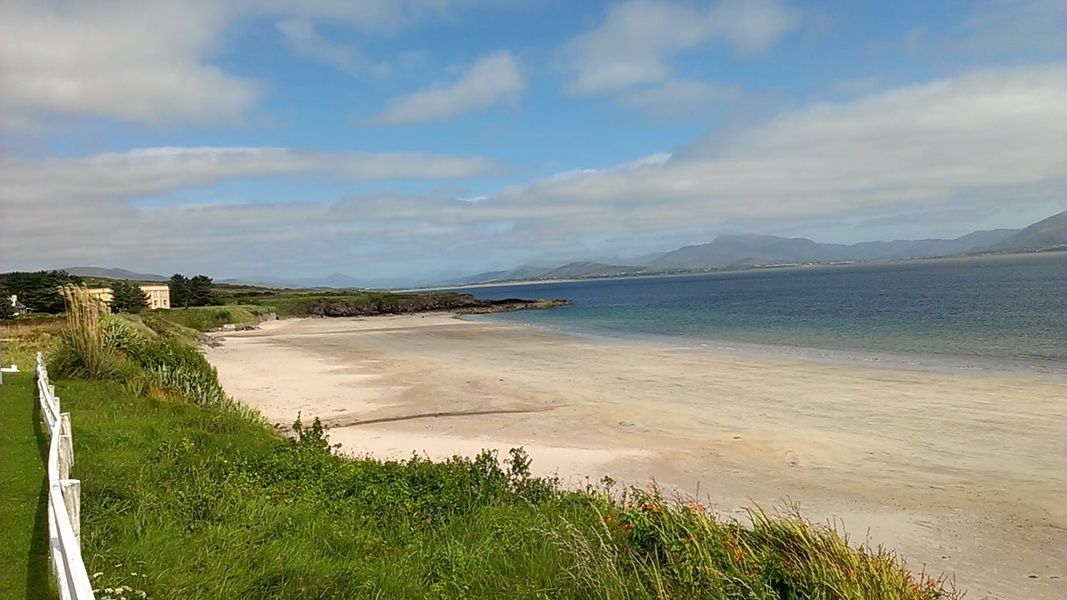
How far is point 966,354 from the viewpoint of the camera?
26469mm

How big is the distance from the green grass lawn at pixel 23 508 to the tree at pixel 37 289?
41.3 m

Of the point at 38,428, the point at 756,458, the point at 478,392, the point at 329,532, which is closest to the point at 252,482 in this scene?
the point at 329,532

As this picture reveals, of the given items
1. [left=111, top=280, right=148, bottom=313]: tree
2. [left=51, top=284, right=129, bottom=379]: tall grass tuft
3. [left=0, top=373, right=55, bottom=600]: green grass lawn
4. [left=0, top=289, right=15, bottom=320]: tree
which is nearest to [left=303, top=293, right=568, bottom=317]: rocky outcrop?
[left=111, top=280, right=148, bottom=313]: tree

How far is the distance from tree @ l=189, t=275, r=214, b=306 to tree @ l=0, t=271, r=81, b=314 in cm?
2087

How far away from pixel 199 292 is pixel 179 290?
3.46 metres

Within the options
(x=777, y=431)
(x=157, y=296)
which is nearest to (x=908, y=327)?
(x=777, y=431)

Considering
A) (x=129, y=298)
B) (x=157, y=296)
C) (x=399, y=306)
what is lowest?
(x=399, y=306)

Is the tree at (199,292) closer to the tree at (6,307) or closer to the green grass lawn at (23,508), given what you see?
the tree at (6,307)

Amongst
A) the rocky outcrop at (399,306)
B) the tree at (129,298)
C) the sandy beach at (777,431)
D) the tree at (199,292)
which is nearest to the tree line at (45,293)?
the tree at (129,298)

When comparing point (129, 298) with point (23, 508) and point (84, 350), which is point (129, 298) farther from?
point (23, 508)

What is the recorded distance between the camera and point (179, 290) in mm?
68562

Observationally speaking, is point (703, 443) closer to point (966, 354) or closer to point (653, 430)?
point (653, 430)

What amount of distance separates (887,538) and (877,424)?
728 cm

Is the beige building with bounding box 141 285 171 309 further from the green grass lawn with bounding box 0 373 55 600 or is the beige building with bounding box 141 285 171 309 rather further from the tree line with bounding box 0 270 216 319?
the green grass lawn with bounding box 0 373 55 600
